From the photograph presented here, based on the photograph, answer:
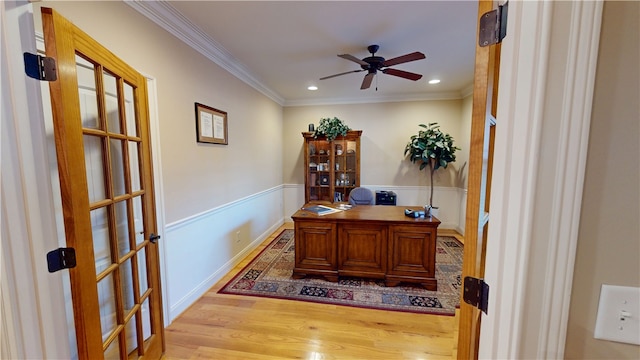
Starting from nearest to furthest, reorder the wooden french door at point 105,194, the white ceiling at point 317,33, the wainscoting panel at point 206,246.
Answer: the wooden french door at point 105,194
the white ceiling at point 317,33
the wainscoting panel at point 206,246

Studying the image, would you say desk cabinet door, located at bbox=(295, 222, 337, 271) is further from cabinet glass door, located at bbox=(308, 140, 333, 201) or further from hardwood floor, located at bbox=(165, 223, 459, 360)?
cabinet glass door, located at bbox=(308, 140, 333, 201)

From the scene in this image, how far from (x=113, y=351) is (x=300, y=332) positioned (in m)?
1.22

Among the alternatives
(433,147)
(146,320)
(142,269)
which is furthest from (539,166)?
(433,147)

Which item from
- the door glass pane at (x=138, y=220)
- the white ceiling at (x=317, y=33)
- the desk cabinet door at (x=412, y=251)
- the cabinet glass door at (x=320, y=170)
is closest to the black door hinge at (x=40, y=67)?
the door glass pane at (x=138, y=220)

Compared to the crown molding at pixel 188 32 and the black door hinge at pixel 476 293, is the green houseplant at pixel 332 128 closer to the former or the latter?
the crown molding at pixel 188 32

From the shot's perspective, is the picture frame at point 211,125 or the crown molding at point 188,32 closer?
the crown molding at point 188,32

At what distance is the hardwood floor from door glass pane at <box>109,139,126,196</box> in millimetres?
1270

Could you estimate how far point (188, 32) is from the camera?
89.7 inches

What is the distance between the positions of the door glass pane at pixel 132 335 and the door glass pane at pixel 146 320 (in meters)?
0.08

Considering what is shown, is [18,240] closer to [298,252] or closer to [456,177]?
[298,252]

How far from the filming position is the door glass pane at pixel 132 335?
1480 millimetres

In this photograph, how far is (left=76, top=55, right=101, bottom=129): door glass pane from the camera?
1235mm

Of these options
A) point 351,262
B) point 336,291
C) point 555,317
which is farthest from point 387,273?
point 555,317

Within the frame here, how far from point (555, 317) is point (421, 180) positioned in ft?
14.9
